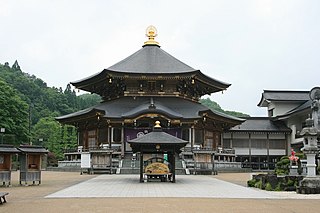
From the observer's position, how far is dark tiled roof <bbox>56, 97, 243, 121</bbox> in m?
41.6

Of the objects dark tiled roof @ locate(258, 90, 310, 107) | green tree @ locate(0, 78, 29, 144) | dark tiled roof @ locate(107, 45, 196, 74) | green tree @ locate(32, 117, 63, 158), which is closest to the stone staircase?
dark tiled roof @ locate(107, 45, 196, 74)

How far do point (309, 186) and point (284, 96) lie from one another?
38.4m

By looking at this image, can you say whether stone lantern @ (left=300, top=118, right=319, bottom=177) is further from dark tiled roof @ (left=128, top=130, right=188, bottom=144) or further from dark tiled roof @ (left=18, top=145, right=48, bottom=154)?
dark tiled roof @ (left=18, top=145, right=48, bottom=154)

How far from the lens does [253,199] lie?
17516mm

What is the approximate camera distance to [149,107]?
41.6 m

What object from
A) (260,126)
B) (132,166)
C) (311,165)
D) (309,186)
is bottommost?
(309,186)

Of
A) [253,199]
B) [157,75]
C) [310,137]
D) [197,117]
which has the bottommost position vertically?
[253,199]

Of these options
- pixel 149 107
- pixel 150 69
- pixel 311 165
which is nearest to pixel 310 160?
pixel 311 165

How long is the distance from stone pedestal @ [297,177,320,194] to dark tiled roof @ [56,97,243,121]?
70.0 feet

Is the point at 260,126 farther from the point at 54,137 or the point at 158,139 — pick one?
the point at 54,137

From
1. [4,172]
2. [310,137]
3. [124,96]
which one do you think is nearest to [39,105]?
[124,96]

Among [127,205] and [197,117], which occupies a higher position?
[197,117]

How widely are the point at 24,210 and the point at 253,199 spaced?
8.99 m

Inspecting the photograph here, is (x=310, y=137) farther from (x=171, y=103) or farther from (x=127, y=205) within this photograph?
(x=171, y=103)
